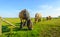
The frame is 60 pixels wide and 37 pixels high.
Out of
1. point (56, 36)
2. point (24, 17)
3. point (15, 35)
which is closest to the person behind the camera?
point (15, 35)

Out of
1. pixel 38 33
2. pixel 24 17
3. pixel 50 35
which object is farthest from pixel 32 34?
pixel 24 17

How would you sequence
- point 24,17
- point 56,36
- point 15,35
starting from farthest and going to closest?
1. point 24,17
2. point 56,36
3. point 15,35

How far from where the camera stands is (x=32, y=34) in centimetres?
1708

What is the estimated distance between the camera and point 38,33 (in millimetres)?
17656

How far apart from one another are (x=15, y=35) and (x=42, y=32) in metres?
3.42

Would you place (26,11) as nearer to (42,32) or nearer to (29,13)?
(29,13)

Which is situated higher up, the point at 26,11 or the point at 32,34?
the point at 26,11

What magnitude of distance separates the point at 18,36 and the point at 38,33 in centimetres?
250

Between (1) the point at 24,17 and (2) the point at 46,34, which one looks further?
(1) the point at 24,17

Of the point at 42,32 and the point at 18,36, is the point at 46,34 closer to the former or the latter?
the point at 42,32

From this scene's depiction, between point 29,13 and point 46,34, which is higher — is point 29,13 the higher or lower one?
the higher one

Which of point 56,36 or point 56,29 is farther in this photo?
point 56,29

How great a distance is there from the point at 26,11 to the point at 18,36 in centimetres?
448

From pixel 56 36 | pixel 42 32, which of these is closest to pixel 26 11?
pixel 42 32
